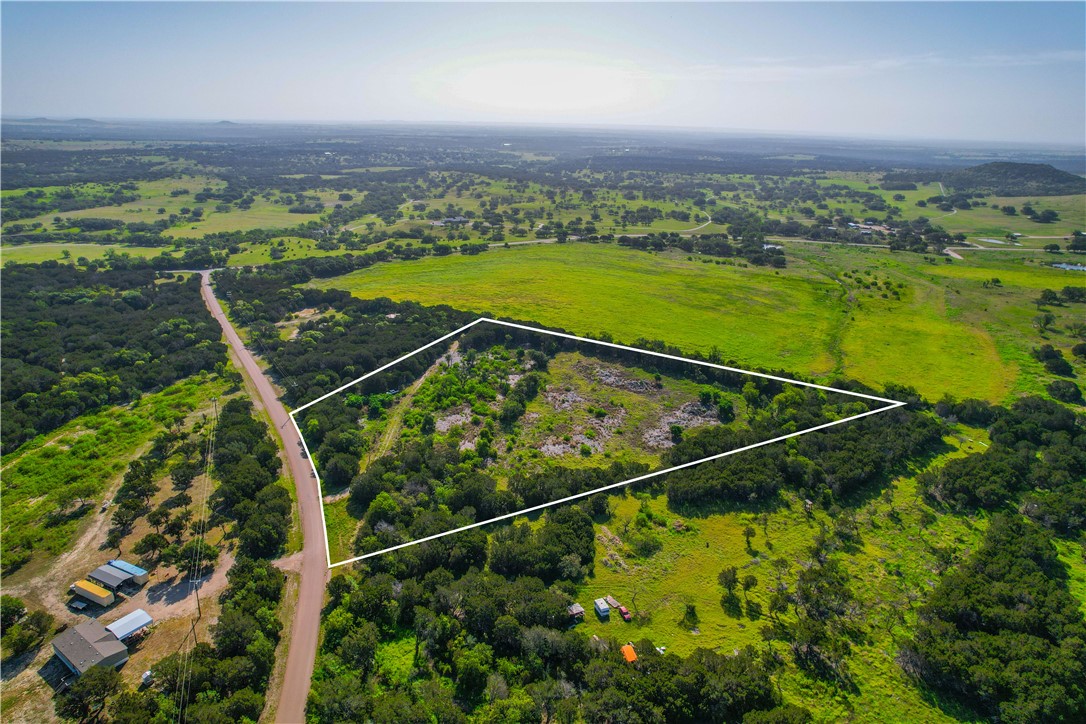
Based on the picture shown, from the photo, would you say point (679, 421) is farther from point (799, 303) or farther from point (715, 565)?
point (799, 303)

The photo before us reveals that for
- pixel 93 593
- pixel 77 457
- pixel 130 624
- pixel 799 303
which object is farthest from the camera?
pixel 799 303

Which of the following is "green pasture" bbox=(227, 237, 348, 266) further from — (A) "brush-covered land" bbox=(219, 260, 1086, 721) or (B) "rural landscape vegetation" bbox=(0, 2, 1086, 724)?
(A) "brush-covered land" bbox=(219, 260, 1086, 721)

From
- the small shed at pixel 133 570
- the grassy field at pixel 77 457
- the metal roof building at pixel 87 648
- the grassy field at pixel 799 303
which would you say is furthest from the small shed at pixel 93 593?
the grassy field at pixel 799 303

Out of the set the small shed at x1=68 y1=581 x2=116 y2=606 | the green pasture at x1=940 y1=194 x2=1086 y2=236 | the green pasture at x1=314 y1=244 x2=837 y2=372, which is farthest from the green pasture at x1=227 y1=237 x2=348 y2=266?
the green pasture at x1=940 y1=194 x2=1086 y2=236

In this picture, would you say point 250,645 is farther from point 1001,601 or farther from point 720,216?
point 720,216

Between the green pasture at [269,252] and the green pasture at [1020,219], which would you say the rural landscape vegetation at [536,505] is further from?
the green pasture at [1020,219]

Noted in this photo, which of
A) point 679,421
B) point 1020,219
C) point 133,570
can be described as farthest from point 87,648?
point 1020,219

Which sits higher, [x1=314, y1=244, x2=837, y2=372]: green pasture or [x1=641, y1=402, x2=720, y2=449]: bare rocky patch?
[x1=314, y1=244, x2=837, y2=372]: green pasture
